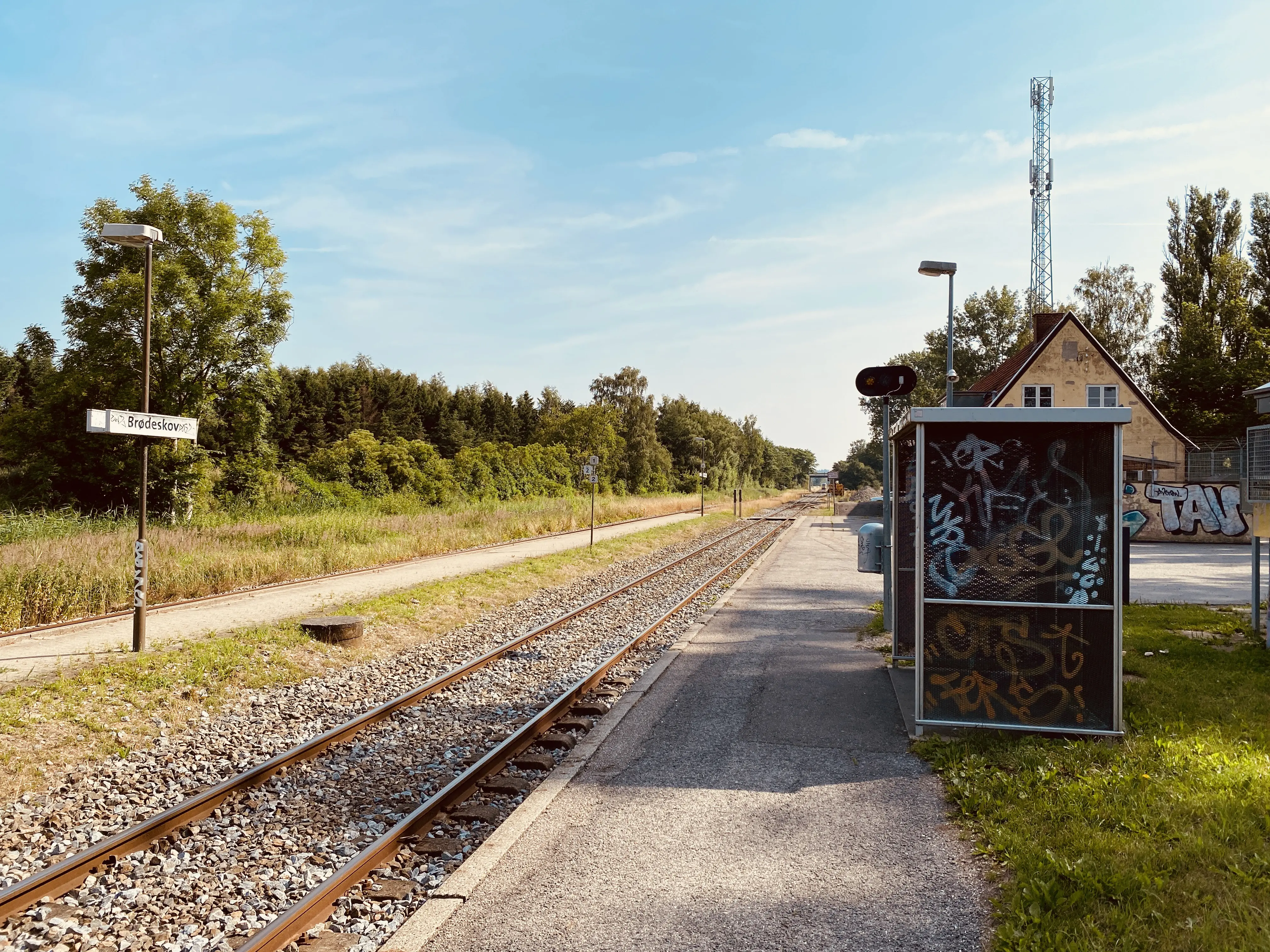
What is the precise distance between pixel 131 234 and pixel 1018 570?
9723mm

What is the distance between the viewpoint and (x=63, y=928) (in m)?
4.19

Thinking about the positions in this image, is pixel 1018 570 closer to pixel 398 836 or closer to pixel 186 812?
pixel 398 836

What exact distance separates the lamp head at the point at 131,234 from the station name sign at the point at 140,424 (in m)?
1.94

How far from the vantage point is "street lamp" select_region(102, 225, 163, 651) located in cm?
922

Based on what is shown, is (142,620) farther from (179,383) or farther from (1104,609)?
(179,383)

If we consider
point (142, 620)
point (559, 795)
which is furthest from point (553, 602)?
point (559, 795)

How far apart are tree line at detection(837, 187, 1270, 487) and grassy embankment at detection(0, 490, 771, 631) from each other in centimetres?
2564

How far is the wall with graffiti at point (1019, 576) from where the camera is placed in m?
6.52

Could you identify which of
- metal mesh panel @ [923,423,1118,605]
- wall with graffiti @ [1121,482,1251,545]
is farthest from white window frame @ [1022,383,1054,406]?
metal mesh panel @ [923,423,1118,605]

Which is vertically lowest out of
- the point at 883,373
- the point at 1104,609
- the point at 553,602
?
the point at 553,602

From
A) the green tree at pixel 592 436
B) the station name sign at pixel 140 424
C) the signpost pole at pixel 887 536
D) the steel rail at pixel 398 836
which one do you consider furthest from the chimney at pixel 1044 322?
the station name sign at pixel 140 424

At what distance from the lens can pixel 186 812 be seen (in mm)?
5520

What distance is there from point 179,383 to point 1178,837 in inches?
1219

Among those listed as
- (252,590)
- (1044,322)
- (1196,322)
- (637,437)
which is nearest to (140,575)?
(252,590)
